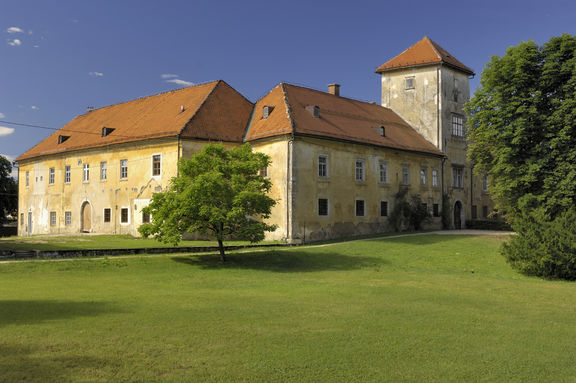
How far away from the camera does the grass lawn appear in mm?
24172

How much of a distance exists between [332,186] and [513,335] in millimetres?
23928

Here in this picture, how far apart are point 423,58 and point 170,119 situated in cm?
2151

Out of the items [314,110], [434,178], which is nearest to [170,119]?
[314,110]

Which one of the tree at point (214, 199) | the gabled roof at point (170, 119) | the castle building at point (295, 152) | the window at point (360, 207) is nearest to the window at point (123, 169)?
the castle building at point (295, 152)

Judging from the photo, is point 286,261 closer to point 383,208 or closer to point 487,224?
point 383,208

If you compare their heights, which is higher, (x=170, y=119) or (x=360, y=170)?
(x=170, y=119)

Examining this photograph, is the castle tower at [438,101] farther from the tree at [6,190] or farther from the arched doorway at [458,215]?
the tree at [6,190]

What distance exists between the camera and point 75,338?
841 centimetres

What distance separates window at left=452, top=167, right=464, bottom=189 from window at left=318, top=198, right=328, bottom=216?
15.0 metres

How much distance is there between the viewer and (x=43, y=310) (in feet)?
35.7

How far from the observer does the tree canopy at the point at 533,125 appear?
24656 millimetres

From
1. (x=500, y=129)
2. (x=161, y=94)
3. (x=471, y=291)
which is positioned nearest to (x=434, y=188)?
(x=500, y=129)

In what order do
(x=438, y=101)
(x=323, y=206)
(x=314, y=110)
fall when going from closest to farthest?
(x=323, y=206) < (x=314, y=110) < (x=438, y=101)

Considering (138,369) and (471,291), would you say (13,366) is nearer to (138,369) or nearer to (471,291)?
(138,369)
